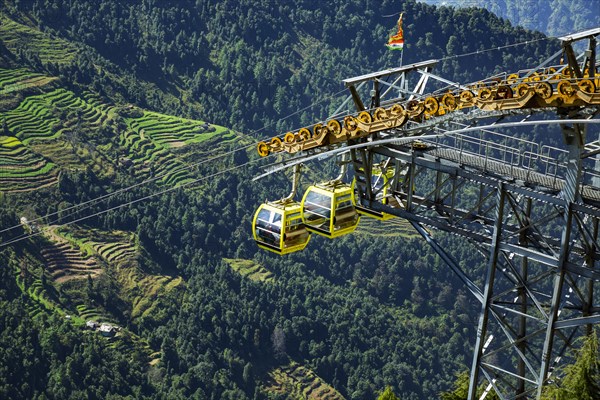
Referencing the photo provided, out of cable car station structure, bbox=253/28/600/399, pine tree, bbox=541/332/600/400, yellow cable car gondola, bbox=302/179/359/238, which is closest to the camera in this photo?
pine tree, bbox=541/332/600/400

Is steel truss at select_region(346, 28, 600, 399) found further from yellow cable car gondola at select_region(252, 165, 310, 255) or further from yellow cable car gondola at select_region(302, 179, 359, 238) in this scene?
yellow cable car gondola at select_region(252, 165, 310, 255)

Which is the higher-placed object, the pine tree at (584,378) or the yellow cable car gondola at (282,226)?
the pine tree at (584,378)

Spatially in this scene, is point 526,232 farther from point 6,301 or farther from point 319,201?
point 6,301

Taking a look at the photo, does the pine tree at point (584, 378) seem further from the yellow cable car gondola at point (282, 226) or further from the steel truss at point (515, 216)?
the yellow cable car gondola at point (282, 226)

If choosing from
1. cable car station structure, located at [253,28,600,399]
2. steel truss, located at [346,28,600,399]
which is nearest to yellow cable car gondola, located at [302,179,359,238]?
cable car station structure, located at [253,28,600,399]

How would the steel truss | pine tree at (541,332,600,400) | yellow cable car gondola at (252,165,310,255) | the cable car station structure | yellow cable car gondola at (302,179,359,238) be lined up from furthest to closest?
yellow cable car gondola at (252,165,310,255)
yellow cable car gondola at (302,179,359,238)
the steel truss
the cable car station structure
pine tree at (541,332,600,400)

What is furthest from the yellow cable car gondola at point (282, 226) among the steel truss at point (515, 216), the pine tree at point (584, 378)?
the pine tree at point (584, 378)
